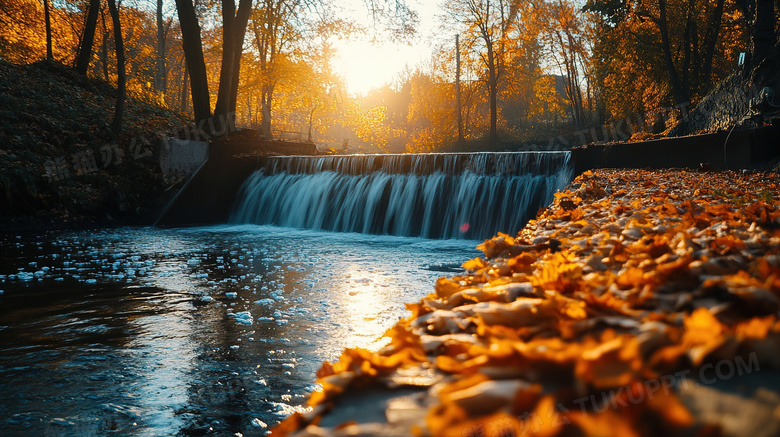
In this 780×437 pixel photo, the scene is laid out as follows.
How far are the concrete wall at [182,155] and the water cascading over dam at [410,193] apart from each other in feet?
5.56

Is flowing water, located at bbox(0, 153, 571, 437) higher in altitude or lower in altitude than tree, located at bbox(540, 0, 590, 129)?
lower

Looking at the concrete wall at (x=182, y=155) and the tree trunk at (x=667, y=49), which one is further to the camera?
the tree trunk at (x=667, y=49)

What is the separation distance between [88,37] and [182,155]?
21.6ft

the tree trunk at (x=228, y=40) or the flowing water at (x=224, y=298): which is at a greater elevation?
the tree trunk at (x=228, y=40)

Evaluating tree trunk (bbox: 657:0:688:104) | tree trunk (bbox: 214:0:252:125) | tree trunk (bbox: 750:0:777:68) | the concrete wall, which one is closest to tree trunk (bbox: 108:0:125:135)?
the concrete wall

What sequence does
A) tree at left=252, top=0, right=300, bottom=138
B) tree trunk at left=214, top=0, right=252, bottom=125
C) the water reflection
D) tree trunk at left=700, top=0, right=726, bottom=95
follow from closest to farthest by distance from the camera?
the water reflection < tree trunk at left=214, top=0, right=252, bottom=125 < tree trunk at left=700, top=0, right=726, bottom=95 < tree at left=252, top=0, right=300, bottom=138

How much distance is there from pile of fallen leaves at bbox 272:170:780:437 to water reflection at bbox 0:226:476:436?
4.85 ft

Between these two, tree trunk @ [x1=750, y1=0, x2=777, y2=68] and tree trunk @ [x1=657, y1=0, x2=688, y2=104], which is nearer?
tree trunk @ [x1=750, y1=0, x2=777, y2=68]

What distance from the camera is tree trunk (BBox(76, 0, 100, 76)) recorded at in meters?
17.2

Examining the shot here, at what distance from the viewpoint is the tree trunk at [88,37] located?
678 inches

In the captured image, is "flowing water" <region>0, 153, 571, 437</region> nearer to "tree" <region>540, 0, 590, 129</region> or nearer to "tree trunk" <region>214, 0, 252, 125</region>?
"tree trunk" <region>214, 0, 252, 125</region>

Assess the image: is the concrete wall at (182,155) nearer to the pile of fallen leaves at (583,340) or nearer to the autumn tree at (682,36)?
the pile of fallen leaves at (583,340)

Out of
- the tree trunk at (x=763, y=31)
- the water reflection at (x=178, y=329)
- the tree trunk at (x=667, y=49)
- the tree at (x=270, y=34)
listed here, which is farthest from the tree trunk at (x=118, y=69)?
the tree trunk at (x=667, y=49)

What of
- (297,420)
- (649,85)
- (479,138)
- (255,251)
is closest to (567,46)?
(479,138)
